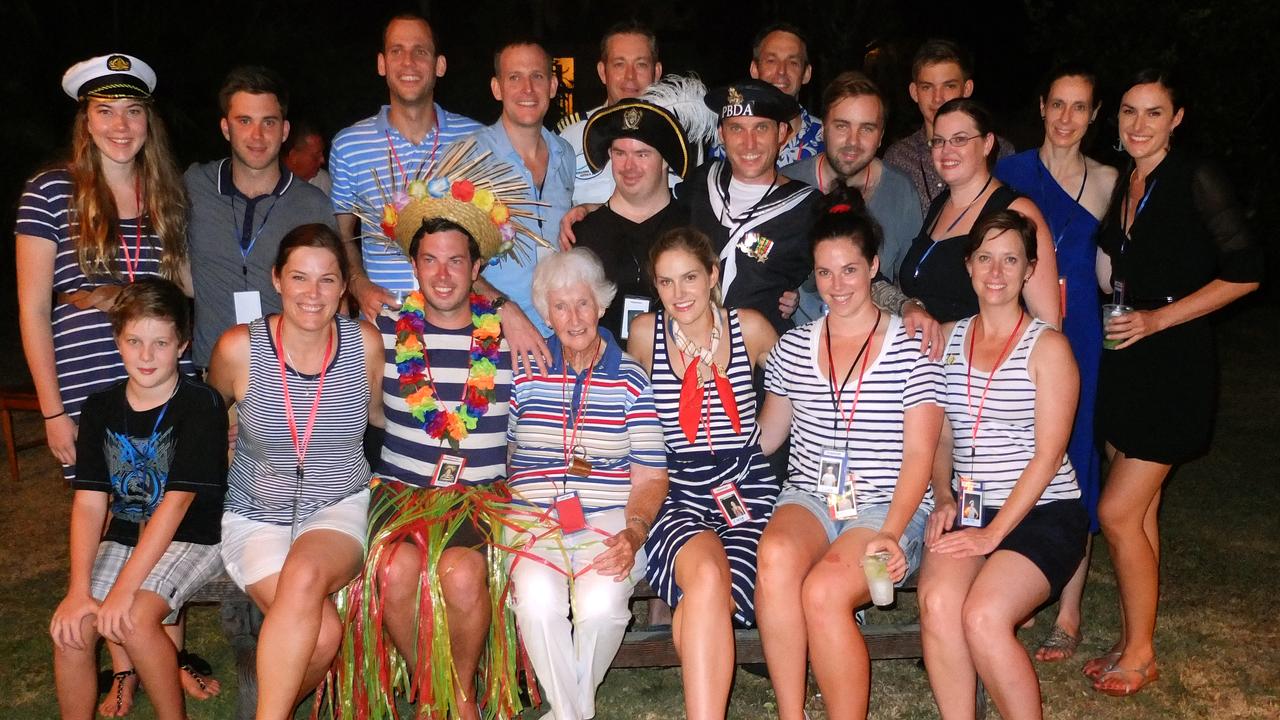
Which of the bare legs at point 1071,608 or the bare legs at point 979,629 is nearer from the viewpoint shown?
the bare legs at point 979,629

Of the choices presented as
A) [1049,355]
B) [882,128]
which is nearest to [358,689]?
[1049,355]

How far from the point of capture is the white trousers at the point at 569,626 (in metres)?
3.36

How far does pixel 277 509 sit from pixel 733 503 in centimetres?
153

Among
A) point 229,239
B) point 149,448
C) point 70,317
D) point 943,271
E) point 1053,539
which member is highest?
point 229,239

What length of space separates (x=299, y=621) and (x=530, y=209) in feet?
6.62

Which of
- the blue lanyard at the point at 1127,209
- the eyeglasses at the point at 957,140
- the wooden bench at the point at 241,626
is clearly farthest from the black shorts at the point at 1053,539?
the wooden bench at the point at 241,626

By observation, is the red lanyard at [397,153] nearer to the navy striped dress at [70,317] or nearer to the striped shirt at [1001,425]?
the navy striped dress at [70,317]

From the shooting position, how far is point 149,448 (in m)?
3.44

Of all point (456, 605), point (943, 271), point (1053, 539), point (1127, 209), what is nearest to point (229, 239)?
point (456, 605)

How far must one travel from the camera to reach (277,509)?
3.55 metres

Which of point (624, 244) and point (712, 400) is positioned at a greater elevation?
point (624, 244)

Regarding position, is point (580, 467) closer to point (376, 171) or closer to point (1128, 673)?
point (376, 171)

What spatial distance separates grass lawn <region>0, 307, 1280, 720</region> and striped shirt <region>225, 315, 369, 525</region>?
88 centimetres

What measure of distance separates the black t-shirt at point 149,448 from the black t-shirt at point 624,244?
156 centimetres
